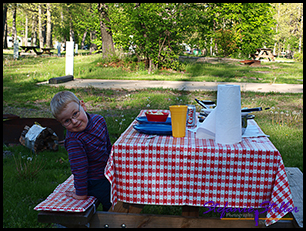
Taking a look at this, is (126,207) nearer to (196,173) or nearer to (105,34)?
(196,173)

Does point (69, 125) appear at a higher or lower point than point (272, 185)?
higher

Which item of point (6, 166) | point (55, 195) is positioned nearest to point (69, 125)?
point (55, 195)

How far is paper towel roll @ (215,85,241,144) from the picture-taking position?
2541 mm

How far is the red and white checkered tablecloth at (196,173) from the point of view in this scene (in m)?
2.53

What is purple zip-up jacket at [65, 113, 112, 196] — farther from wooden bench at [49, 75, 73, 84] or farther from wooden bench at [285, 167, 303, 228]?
wooden bench at [49, 75, 73, 84]

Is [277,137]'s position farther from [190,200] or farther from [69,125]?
[69,125]

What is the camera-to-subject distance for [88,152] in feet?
9.34

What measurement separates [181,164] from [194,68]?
15.1 meters

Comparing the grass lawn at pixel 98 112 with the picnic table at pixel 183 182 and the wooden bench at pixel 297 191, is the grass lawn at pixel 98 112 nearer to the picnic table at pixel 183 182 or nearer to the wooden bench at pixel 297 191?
the wooden bench at pixel 297 191

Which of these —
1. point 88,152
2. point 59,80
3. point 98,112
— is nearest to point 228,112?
point 88,152

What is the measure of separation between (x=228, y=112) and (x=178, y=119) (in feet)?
1.46

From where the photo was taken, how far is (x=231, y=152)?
2.53 meters

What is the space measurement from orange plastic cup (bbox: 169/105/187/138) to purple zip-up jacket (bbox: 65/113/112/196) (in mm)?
638

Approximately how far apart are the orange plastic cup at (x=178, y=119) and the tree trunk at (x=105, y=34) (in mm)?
15906
